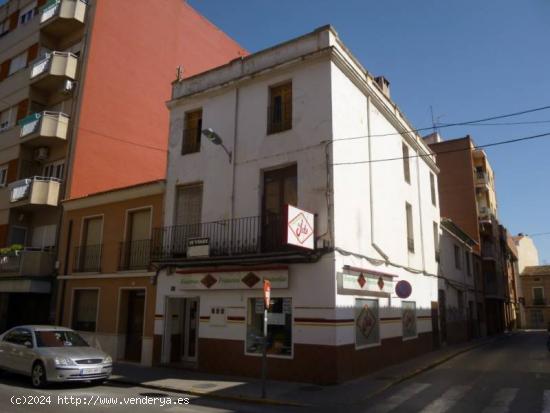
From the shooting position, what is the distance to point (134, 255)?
52.6 ft

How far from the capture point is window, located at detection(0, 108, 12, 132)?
23.3 metres

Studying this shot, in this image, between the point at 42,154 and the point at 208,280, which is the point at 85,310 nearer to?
the point at 208,280

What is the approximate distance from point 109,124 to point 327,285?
567 inches

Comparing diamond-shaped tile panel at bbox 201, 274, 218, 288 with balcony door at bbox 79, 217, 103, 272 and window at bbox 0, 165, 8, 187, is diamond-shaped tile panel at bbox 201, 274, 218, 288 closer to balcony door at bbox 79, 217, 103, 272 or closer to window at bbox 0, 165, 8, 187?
balcony door at bbox 79, 217, 103, 272

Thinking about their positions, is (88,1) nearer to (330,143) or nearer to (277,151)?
(277,151)

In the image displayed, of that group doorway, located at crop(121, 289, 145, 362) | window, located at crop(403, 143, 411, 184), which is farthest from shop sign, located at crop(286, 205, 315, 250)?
window, located at crop(403, 143, 411, 184)

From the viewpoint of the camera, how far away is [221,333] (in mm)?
13031

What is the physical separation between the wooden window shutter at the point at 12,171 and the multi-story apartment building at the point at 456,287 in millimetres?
20609

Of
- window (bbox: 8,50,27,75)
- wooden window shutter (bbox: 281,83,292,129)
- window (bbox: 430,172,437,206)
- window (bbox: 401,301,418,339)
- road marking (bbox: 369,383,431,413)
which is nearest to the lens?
road marking (bbox: 369,383,431,413)

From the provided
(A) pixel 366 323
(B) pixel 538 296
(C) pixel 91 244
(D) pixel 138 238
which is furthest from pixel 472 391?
(B) pixel 538 296

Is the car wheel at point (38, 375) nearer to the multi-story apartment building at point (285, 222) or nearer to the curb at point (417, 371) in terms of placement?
the multi-story apartment building at point (285, 222)

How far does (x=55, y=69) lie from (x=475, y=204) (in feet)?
93.3

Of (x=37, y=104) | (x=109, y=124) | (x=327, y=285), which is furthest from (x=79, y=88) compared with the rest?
(x=327, y=285)

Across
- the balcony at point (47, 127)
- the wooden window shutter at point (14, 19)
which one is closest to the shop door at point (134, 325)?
the balcony at point (47, 127)
